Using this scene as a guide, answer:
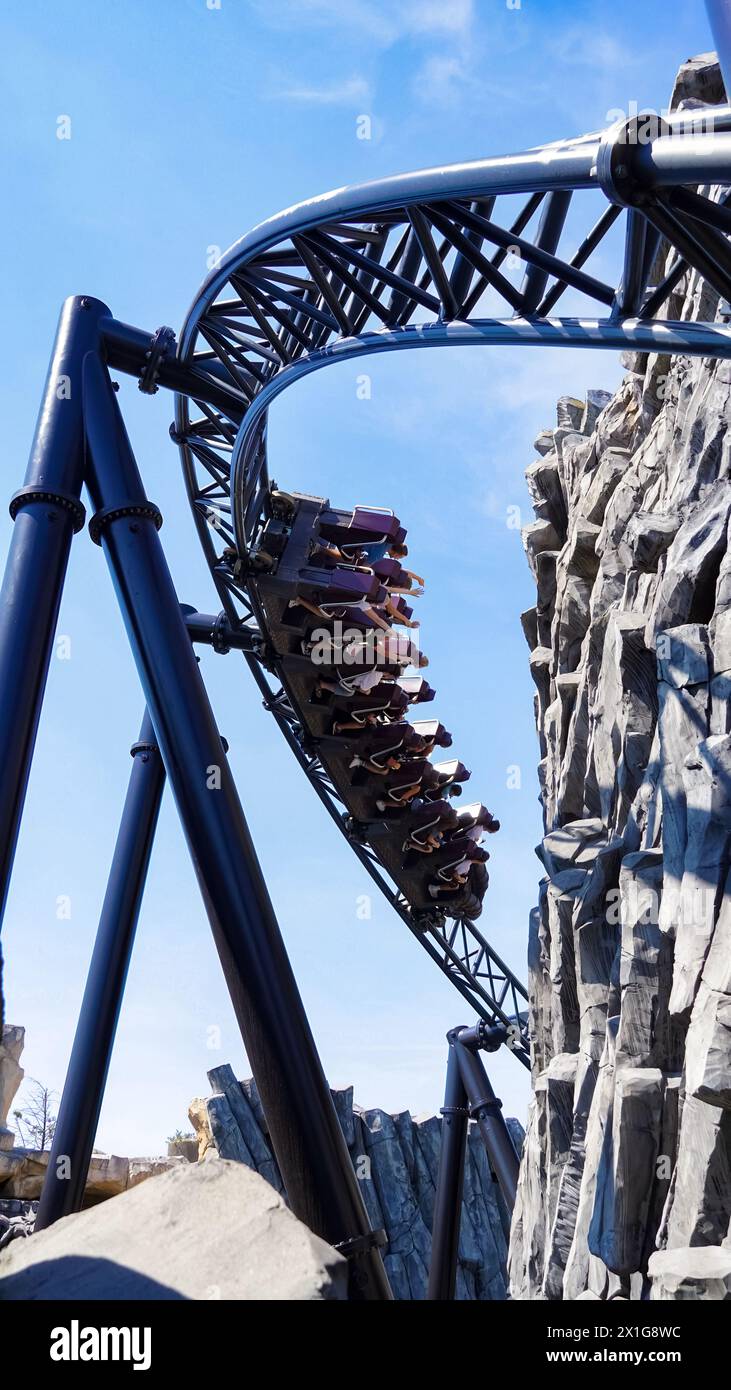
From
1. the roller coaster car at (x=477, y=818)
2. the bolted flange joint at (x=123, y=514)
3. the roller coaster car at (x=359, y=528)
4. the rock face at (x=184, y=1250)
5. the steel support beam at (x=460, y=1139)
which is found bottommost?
the rock face at (x=184, y=1250)

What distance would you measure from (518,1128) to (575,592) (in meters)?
13.2

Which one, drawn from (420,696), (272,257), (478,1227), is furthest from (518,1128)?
(272,257)

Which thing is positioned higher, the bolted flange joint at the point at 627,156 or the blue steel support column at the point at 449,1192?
the bolted flange joint at the point at 627,156

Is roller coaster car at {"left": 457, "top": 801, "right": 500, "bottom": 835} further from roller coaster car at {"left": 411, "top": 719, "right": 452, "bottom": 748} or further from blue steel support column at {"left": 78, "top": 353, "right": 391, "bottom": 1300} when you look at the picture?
blue steel support column at {"left": 78, "top": 353, "right": 391, "bottom": 1300}

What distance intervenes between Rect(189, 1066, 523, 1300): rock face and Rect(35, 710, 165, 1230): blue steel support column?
9.72 metres

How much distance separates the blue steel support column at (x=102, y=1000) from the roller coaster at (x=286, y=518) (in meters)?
0.02

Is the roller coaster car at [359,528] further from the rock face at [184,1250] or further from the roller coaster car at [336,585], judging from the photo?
the rock face at [184,1250]

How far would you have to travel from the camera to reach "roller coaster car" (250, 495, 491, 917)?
33.4ft

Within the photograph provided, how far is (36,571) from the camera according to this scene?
6.19 meters

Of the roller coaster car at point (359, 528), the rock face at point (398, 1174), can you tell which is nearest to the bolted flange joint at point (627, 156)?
the roller coaster car at point (359, 528)

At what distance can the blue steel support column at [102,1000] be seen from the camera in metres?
7.09

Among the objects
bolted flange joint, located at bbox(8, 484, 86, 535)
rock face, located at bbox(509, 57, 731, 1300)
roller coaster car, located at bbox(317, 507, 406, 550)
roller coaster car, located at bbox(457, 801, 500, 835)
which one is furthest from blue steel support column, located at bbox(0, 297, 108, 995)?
roller coaster car, located at bbox(457, 801, 500, 835)

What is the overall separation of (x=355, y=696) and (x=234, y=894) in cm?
575

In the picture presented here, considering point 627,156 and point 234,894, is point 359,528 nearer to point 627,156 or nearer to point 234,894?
point 234,894
